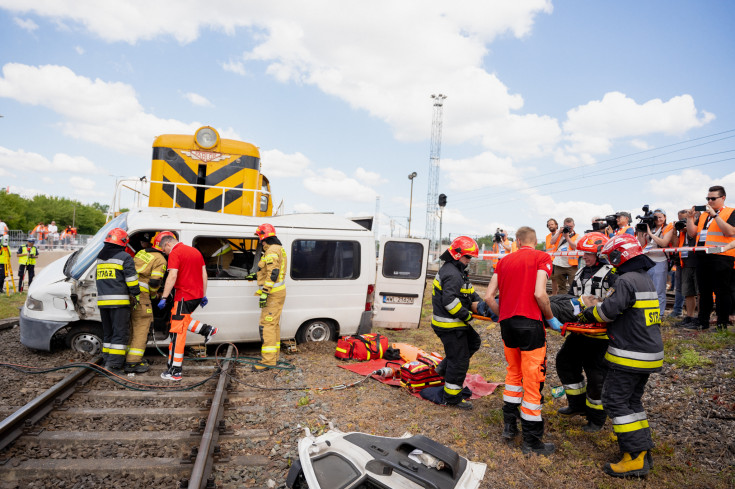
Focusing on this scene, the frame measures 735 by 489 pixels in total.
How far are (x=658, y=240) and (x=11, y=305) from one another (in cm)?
1400

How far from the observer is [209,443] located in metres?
3.69

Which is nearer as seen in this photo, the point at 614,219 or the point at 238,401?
the point at 238,401

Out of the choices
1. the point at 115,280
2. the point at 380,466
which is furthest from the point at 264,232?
the point at 380,466

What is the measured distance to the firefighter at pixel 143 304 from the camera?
580 centimetres

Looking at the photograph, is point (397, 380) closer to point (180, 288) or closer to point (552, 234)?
point (180, 288)

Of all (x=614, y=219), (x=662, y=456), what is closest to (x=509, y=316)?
(x=662, y=456)

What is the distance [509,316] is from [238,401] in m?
3.11

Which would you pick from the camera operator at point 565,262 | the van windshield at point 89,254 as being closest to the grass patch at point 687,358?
Result: the camera operator at point 565,262

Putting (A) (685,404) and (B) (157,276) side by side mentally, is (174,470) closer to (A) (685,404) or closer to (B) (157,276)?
(B) (157,276)

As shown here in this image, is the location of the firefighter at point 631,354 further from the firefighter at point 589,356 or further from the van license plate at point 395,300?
the van license plate at point 395,300

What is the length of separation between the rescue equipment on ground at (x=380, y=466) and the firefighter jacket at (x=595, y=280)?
2.53 metres

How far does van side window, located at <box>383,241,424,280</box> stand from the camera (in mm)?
8055

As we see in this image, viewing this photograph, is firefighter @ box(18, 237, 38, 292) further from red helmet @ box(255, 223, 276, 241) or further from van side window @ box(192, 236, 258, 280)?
red helmet @ box(255, 223, 276, 241)

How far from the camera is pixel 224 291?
6.41m
